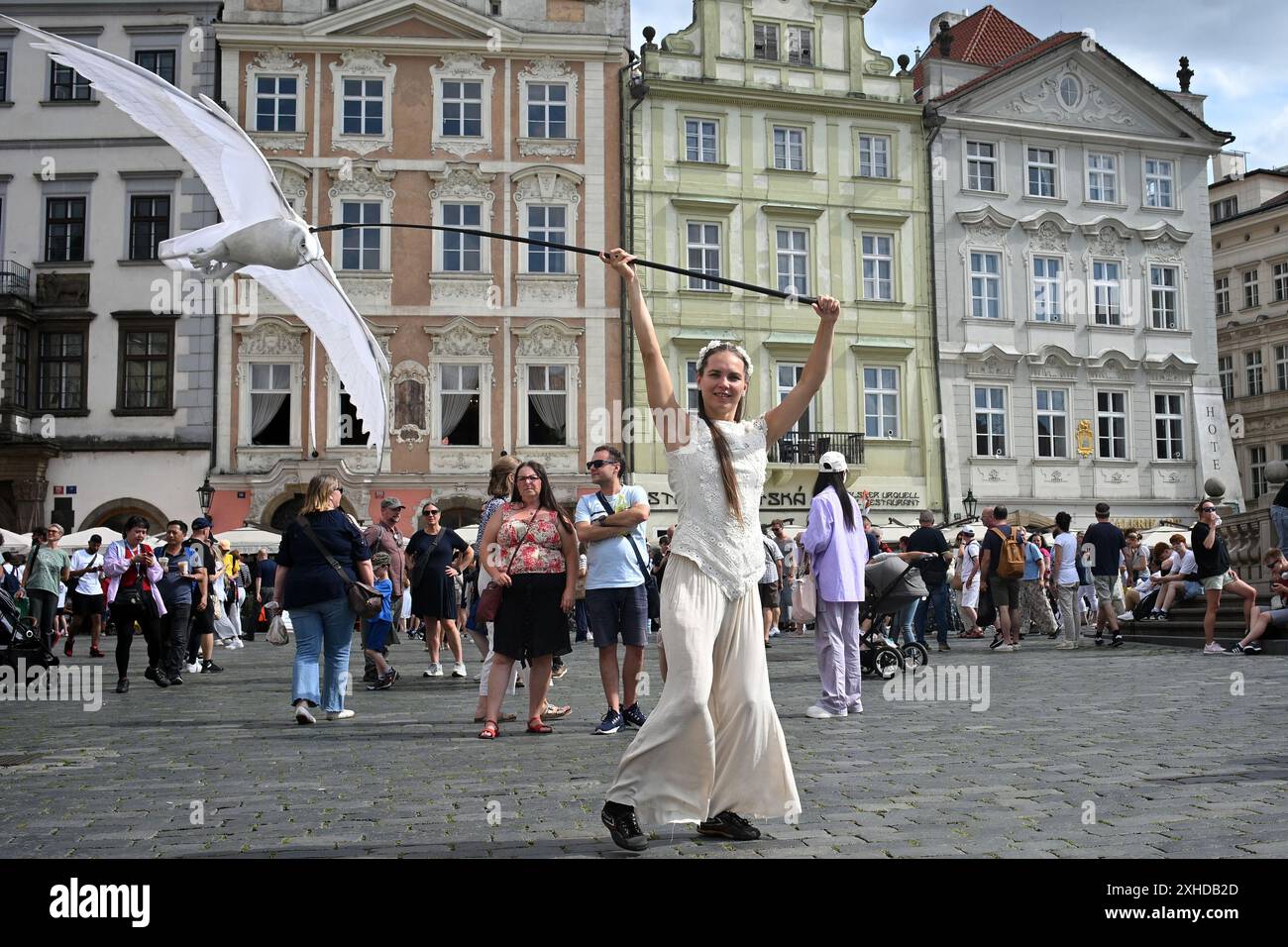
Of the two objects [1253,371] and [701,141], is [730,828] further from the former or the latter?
[1253,371]

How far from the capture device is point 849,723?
939 cm

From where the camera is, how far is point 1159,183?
39.7 meters

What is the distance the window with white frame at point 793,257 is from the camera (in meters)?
35.8

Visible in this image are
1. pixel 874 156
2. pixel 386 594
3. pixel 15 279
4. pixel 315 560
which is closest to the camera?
pixel 315 560

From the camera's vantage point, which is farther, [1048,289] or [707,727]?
[1048,289]

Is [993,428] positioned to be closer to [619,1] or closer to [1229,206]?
[619,1]

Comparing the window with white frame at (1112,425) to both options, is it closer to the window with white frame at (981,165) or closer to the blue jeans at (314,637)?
the window with white frame at (981,165)

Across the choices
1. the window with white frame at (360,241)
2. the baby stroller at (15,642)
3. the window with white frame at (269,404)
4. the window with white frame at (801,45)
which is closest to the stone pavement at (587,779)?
the baby stroller at (15,642)

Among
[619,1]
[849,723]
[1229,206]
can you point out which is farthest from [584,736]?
[1229,206]

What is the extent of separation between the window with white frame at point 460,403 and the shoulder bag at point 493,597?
24.3 metres

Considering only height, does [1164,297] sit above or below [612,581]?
above

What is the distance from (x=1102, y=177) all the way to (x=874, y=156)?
7.18m

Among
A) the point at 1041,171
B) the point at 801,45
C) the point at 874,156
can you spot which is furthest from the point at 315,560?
the point at 1041,171

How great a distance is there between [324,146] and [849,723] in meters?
27.8
